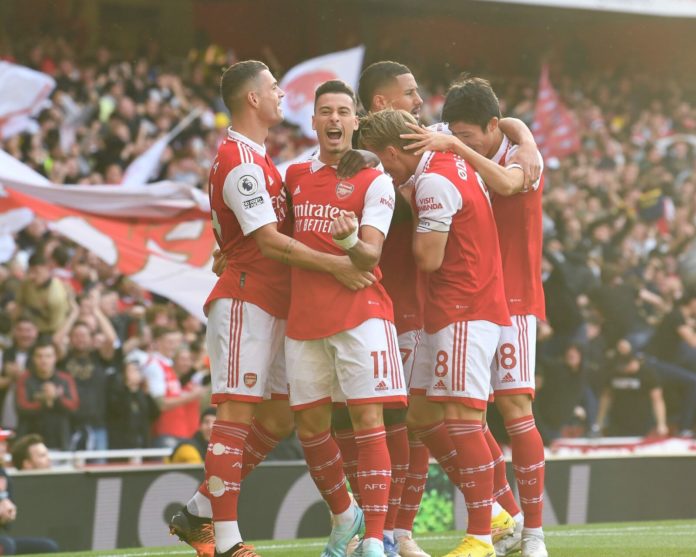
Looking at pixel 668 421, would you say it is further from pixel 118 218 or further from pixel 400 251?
pixel 400 251

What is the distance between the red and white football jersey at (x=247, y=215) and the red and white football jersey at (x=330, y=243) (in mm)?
167

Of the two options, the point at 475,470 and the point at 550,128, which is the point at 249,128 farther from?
the point at 550,128

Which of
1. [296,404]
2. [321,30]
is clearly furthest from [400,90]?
[321,30]

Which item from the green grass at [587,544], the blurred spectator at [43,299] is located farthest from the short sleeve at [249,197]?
the blurred spectator at [43,299]

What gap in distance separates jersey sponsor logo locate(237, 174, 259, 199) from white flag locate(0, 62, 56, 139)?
26.5 feet

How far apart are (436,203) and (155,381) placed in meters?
5.77

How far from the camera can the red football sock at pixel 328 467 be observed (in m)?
6.51

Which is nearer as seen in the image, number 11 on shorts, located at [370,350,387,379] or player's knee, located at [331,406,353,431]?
number 11 on shorts, located at [370,350,387,379]

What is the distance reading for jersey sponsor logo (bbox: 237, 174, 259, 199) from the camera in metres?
6.42

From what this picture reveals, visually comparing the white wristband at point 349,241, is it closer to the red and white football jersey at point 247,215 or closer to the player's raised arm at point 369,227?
the player's raised arm at point 369,227

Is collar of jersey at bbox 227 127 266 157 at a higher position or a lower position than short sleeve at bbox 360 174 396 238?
higher

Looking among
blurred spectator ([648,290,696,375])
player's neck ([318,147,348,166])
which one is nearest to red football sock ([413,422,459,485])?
player's neck ([318,147,348,166])

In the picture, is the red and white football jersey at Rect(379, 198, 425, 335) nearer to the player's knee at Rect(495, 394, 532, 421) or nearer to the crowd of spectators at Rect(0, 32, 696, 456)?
the player's knee at Rect(495, 394, 532, 421)

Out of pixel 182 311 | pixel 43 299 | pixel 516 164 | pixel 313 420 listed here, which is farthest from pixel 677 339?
pixel 313 420
